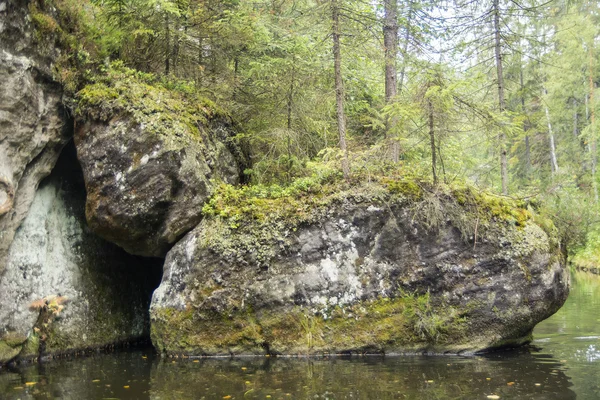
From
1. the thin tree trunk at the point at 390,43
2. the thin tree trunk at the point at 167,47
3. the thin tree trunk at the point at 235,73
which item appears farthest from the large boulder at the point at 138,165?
the thin tree trunk at the point at 390,43

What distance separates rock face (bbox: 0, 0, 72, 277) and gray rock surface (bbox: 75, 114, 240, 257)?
64 cm

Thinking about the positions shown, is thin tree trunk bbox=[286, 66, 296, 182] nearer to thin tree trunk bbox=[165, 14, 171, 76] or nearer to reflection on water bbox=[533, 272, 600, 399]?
thin tree trunk bbox=[165, 14, 171, 76]

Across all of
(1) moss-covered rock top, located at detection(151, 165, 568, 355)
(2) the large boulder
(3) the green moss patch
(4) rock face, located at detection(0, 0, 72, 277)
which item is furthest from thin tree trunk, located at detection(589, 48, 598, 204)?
(4) rock face, located at detection(0, 0, 72, 277)

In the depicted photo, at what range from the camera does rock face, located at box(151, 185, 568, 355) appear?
921 centimetres

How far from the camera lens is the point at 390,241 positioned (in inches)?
377

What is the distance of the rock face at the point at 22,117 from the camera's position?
884 cm

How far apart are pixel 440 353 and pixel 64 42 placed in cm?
929

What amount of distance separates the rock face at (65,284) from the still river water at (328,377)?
0.82 m

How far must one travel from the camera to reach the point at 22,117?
9.16 meters

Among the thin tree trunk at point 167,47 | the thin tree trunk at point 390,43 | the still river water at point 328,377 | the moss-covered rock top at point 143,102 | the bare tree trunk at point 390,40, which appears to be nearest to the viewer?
the still river water at point 328,377

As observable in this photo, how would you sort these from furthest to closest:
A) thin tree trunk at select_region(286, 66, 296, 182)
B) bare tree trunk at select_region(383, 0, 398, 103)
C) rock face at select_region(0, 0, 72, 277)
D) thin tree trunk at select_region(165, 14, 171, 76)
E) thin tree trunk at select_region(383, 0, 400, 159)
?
bare tree trunk at select_region(383, 0, 398, 103) < thin tree trunk at select_region(383, 0, 400, 159) < thin tree trunk at select_region(286, 66, 296, 182) < thin tree trunk at select_region(165, 14, 171, 76) < rock face at select_region(0, 0, 72, 277)

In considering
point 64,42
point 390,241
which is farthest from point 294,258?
point 64,42

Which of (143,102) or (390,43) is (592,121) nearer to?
(390,43)

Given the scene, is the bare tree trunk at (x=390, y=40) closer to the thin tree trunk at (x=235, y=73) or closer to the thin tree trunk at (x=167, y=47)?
the thin tree trunk at (x=235, y=73)
